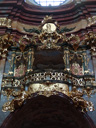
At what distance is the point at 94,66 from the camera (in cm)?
1009

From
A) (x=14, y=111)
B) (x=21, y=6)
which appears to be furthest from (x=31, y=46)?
(x=21, y=6)

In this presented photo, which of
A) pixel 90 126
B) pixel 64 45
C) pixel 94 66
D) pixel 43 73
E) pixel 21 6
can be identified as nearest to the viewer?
pixel 90 126

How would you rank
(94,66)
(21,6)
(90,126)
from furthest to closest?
1. (21,6)
2. (94,66)
3. (90,126)

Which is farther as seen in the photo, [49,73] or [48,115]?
[48,115]

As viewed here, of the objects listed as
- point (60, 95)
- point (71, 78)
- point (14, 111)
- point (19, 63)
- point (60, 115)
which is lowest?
point (60, 115)

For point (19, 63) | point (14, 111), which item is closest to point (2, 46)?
point (19, 63)

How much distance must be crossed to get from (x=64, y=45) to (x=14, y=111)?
452cm

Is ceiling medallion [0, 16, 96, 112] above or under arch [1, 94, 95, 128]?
above

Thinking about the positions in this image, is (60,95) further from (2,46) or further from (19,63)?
(2,46)

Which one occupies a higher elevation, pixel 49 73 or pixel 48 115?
pixel 49 73

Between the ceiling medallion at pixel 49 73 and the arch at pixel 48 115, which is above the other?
the ceiling medallion at pixel 49 73

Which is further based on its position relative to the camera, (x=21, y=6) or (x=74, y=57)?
(x=21, y=6)

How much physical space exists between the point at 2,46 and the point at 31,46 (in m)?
1.68

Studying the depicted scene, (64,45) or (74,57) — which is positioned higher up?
(64,45)
